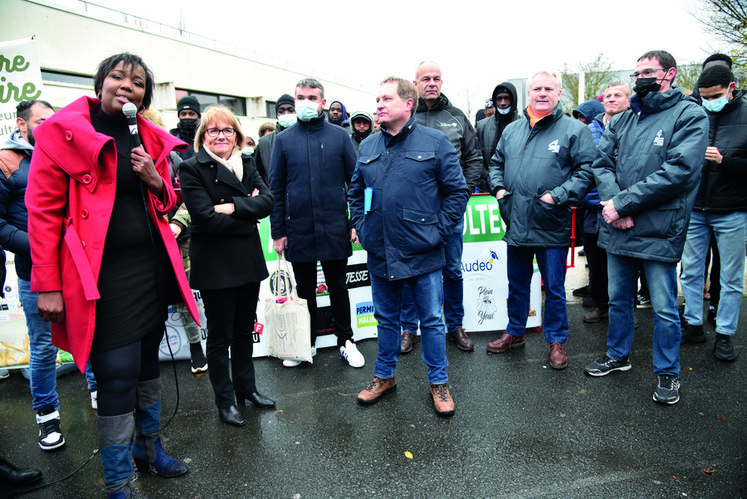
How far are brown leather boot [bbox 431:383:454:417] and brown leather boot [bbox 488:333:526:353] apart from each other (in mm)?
1055

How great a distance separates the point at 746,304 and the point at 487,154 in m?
3.47

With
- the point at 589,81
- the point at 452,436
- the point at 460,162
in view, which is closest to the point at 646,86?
the point at 460,162

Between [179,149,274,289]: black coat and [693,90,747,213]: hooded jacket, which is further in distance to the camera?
[693,90,747,213]: hooded jacket

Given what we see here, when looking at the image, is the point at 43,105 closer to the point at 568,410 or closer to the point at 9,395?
the point at 9,395

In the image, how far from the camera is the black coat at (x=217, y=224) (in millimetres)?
2953

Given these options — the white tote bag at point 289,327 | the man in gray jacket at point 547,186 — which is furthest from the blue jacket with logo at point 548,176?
→ the white tote bag at point 289,327

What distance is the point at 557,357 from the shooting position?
12.9 ft

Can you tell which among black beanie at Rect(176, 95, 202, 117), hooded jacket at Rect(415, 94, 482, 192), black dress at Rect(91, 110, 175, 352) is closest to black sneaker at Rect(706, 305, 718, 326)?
hooded jacket at Rect(415, 94, 482, 192)

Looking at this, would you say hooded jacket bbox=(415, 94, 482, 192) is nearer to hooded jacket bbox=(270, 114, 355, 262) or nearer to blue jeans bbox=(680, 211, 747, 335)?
hooded jacket bbox=(270, 114, 355, 262)

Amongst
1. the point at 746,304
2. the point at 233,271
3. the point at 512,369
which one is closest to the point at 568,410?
the point at 512,369

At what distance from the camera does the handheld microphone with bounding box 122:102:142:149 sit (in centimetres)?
211

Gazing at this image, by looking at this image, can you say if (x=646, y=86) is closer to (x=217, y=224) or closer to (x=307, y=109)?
(x=307, y=109)

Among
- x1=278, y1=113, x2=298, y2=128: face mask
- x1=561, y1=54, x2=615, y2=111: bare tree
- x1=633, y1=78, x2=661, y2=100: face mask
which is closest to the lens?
A: x1=633, y1=78, x2=661, y2=100: face mask

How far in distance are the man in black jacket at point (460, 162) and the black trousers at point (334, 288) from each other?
1.95 feet
